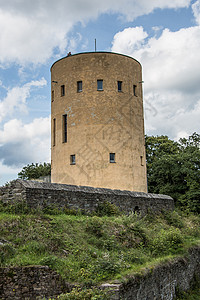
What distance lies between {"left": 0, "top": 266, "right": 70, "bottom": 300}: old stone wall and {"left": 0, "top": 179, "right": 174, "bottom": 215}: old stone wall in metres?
4.51

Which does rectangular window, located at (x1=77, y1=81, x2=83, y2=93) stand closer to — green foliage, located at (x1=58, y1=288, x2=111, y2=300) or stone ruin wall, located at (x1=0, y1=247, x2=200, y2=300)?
stone ruin wall, located at (x1=0, y1=247, x2=200, y2=300)

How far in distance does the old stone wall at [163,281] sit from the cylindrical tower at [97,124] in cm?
957

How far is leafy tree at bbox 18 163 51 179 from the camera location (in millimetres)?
47156

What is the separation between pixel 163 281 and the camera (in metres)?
12.5

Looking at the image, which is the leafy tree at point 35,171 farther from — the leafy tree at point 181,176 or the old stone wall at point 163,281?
the old stone wall at point 163,281

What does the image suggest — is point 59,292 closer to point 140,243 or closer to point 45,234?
point 45,234

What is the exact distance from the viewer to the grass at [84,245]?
395 inches

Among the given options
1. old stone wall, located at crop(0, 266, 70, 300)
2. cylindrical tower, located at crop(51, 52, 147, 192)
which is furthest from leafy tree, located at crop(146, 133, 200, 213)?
old stone wall, located at crop(0, 266, 70, 300)

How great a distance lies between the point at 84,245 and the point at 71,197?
3918 millimetres

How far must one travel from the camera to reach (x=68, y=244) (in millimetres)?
11805

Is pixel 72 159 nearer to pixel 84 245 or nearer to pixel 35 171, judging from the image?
pixel 84 245

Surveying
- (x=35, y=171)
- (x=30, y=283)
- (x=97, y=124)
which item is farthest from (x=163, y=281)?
(x=35, y=171)

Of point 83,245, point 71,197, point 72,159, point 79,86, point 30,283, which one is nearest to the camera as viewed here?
point 30,283

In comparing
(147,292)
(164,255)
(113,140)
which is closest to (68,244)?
(147,292)
